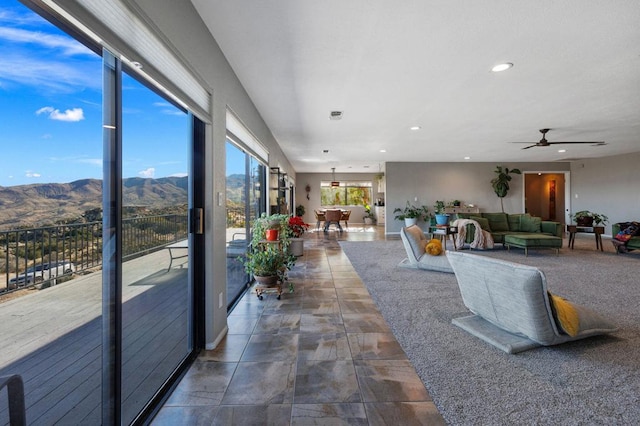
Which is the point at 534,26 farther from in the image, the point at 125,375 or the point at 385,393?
the point at 125,375

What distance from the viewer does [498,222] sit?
7645 millimetres

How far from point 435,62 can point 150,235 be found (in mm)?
2897

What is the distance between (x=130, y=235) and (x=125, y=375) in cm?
97

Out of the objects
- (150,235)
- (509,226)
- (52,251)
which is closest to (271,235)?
(150,235)

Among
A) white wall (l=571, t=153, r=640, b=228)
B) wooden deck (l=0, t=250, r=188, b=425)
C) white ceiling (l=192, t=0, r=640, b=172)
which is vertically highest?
white ceiling (l=192, t=0, r=640, b=172)

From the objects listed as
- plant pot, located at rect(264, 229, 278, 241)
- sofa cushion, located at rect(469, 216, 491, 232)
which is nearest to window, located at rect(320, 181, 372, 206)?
sofa cushion, located at rect(469, 216, 491, 232)

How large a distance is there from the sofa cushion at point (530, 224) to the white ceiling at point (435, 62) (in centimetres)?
221

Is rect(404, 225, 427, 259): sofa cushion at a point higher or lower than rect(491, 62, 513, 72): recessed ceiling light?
lower

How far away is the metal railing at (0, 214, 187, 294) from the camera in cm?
105

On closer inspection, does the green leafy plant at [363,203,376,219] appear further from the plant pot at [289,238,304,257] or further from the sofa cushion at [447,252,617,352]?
the sofa cushion at [447,252,617,352]

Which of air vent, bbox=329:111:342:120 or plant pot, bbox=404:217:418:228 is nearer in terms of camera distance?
air vent, bbox=329:111:342:120

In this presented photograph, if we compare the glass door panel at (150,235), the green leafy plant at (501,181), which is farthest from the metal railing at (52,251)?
the green leafy plant at (501,181)

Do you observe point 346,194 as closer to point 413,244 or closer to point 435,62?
point 413,244

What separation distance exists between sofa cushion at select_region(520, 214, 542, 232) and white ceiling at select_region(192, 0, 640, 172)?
2.21m
